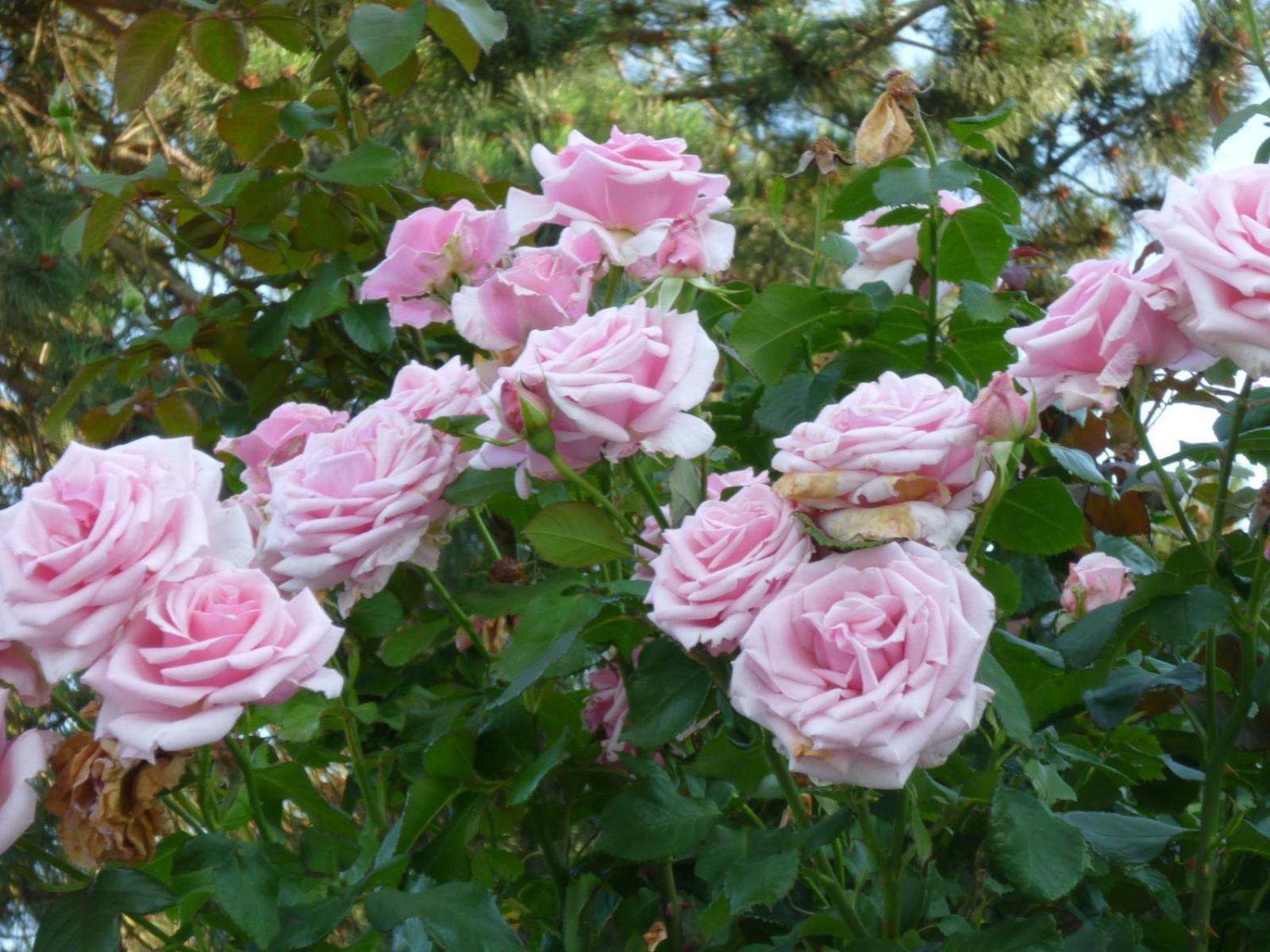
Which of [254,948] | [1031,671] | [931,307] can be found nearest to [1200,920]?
[1031,671]

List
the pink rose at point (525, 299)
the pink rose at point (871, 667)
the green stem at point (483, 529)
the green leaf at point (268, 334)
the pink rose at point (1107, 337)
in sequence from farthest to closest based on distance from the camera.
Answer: the green leaf at point (268, 334)
the green stem at point (483, 529)
the pink rose at point (525, 299)
the pink rose at point (1107, 337)
the pink rose at point (871, 667)

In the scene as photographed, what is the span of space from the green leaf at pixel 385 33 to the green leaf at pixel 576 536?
1.12 ft

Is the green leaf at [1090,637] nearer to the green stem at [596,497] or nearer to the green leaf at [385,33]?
the green stem at [596,497]

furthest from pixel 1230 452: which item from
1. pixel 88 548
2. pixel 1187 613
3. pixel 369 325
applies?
pixel 369 325

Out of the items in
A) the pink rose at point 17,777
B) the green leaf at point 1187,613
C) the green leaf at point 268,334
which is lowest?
the green leaf at point 268,334

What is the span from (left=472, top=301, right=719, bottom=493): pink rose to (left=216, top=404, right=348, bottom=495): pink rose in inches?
8.5

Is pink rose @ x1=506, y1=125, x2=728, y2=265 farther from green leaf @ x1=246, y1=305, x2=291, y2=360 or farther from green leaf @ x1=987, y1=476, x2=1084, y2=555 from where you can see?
green leaf @ x1=246, y1=305, x2=291, y2=360

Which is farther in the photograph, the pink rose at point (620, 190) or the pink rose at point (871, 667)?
the pink rose at point (620, 190)

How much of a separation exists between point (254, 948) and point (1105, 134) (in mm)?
4623

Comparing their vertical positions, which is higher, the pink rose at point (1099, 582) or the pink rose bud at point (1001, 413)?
the pink rose bud at point (1001, 413)

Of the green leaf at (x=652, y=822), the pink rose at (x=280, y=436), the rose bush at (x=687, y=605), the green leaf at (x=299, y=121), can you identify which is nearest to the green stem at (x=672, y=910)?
the rose bush at (x=687, y=605)

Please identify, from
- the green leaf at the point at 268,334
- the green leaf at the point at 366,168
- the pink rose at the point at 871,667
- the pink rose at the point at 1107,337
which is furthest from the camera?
the green leaf at the point at 268,334

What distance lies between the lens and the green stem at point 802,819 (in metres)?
0.62

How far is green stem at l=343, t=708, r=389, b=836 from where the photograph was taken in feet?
2.62
